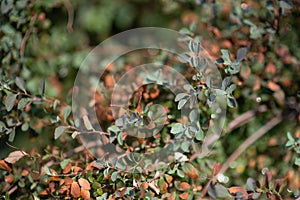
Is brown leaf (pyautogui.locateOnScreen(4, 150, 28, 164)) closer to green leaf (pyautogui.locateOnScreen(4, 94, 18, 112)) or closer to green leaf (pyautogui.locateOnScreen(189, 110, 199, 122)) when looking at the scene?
green leaf (pyautogui.locateOnScreen(4, 94, 18, 112))

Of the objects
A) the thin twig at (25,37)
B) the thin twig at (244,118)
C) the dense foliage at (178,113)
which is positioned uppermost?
the thin twig at (25,37)

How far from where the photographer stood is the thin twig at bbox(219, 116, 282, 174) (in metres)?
1.57

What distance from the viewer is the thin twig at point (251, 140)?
157cm

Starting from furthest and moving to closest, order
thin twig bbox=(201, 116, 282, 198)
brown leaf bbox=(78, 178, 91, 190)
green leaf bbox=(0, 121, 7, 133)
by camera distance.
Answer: thin twig bbox=(201, 116, 282, 198) < green leaf bbox=(0, 121, 7, 133) < brown leaf bbox=(78, 178, 91, 190)

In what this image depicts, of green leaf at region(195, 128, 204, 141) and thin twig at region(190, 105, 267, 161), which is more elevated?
green leaf at region(195, 128, 204, 141)

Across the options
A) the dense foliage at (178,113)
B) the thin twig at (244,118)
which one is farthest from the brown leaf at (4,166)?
the thin twig at (244,118)

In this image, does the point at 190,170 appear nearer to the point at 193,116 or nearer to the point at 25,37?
the point at 193,116

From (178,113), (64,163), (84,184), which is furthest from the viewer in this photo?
(178,113)

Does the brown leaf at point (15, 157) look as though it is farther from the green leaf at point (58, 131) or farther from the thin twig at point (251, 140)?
the thin twig at point (251, 140)

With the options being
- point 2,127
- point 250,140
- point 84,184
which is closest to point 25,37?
point 2,127

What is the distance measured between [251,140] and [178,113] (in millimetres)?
347

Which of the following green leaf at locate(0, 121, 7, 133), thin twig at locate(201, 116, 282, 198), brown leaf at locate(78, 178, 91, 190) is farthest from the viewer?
thin twig at locate(201, 116, 282, 198)

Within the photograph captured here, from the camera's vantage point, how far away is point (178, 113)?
1442mm

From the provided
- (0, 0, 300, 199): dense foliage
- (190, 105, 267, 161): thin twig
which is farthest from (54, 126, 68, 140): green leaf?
(190, 105, 267, 161): thin twig
